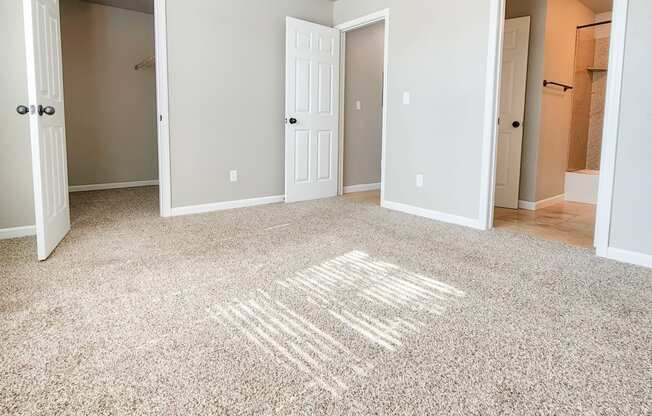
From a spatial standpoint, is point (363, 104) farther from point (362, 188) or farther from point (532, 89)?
point (532, 89)

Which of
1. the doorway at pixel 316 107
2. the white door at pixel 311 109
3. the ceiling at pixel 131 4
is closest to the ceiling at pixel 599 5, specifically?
the doorway at pixel 316 107

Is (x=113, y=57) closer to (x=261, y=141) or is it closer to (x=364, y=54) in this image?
(x=261, y=141)

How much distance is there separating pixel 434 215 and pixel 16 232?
11.1 feet

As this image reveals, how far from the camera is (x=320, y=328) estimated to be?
177cm

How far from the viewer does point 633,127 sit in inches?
105

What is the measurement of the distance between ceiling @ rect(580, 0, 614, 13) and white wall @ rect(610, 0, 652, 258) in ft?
9.22

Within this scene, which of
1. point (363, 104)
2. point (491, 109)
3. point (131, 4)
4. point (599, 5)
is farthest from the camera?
point (363, 104)

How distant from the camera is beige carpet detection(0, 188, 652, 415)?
1.31m

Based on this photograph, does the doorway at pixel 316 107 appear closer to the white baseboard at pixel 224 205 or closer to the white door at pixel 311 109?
the white door at pixel 311 109

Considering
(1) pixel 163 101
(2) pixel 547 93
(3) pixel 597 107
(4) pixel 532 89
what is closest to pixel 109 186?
(1) pixel 163 101

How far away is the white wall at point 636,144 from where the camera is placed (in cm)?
259

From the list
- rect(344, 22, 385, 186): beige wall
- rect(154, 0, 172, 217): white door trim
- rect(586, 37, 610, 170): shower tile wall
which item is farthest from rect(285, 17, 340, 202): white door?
rect(586, 37, 610, 170): shower tile wall

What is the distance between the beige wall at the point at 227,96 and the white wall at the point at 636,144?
3093mm

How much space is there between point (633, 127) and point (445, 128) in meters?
1.47
